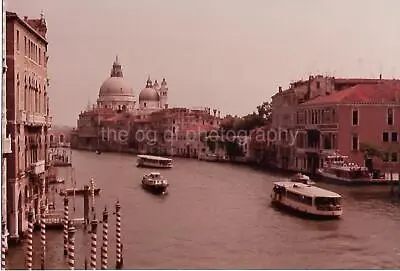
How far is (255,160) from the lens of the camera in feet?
31.2

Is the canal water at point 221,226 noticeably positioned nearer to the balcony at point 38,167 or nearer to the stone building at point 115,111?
the stone building at point 115,111

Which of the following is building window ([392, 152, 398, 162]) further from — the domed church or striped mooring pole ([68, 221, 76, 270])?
striped mooring pole ([68, 221, 76, 270])

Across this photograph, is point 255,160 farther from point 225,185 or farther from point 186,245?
point 186,245

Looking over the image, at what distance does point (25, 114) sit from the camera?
6.75 metres

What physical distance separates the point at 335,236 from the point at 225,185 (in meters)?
1.75

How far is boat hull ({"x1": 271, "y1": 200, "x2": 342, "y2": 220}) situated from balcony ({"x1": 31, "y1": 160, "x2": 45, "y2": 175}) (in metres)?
2.52

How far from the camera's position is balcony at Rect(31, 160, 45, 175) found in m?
7.19

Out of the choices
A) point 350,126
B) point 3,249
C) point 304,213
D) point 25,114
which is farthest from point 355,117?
point 3,249

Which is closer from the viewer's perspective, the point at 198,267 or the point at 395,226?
the point at 198,267

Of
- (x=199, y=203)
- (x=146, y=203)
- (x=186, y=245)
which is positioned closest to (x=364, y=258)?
(x=186, y=245)

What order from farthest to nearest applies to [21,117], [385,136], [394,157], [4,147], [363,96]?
1. [385,136]
2. [363,96]
3. [394,157]
4. [21,117]
5. [4,147]

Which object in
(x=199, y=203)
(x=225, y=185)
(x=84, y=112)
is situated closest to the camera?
(x=84, y=112)

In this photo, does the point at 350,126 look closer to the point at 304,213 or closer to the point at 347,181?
the point at 347,181

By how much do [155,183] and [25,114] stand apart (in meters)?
2.80
